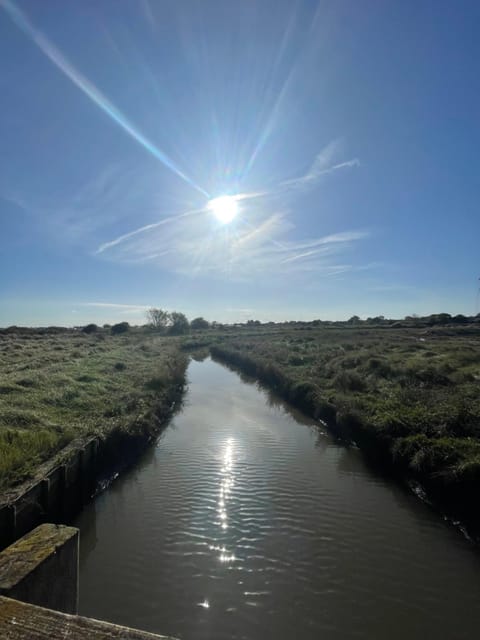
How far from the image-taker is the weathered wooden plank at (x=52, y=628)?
7.02 ft

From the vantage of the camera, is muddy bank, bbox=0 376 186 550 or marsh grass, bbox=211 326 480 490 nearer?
muddy bank, bbox=0 376 186 550

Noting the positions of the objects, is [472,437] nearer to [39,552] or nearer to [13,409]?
[39,552]

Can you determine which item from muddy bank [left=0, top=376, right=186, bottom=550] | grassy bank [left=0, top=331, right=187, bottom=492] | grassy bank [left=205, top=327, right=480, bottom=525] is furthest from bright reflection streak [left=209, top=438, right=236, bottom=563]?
grassy bank [left=205, top=327, right=480, bottom=525]

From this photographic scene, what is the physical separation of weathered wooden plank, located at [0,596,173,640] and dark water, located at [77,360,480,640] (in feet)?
16.4

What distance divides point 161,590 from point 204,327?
418ft

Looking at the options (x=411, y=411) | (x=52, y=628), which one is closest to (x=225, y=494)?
(x=411, y=411)

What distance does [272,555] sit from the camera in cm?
812

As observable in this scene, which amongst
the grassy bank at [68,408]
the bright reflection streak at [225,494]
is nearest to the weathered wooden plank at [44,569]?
the bright reflection streak at [225,494]

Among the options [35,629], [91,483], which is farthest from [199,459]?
[35,629]

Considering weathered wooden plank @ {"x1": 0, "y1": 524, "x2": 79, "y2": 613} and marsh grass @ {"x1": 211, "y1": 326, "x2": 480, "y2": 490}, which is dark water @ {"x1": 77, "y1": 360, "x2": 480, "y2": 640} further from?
weathered wooden plank @ {"x1": 0, "y1": 524, "x2": 79, "y2": 613}

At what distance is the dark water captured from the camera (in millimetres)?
6473

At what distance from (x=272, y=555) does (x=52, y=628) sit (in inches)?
275

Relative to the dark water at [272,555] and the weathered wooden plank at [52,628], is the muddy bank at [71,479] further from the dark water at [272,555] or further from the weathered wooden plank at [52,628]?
the weathered wooden plank at [52,628]

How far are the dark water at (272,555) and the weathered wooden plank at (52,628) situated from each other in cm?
499
